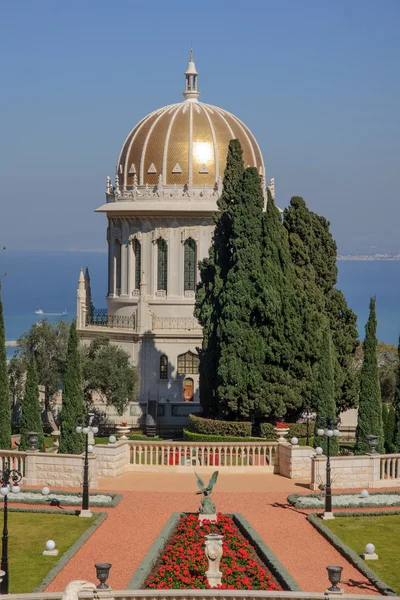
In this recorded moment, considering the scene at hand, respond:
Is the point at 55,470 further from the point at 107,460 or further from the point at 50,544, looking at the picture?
the point at 50,544

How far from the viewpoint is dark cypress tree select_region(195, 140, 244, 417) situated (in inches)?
2034

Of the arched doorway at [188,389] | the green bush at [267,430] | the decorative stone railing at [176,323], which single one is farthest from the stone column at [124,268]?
the green bush at [267,430]

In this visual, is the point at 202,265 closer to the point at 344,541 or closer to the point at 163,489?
the point at 163,489

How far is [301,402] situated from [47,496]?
51.6ft

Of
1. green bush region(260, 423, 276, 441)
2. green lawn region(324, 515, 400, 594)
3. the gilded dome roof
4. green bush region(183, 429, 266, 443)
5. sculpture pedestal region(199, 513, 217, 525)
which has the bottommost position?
green lawn region(324, 515, 400, 594)

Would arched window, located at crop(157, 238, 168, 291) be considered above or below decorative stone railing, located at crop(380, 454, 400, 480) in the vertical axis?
above

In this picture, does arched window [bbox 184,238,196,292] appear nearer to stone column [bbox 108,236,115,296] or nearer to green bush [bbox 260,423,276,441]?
stone column [bbox 108,236,115,296]

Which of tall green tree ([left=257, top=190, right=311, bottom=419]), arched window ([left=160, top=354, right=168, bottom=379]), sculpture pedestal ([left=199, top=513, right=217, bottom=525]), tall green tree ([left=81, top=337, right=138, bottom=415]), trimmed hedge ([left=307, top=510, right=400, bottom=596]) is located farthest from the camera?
arched window ([left=160, top=354, right=168, bottom=379])

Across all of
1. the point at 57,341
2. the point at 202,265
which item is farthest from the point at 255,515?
the point at 57,341

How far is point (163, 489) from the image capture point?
37656 mm

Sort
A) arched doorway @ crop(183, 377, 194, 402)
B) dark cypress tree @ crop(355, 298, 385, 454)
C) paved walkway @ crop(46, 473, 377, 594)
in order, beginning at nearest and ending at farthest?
paved walkway @ crop(46, 473, 377, 594), dark cypress tree @ crop(355, 298, 385, 454), arched doorway @ crop(183, 377, 194, 402)

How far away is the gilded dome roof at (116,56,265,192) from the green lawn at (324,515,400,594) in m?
40.3

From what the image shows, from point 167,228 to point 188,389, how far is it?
886 cm

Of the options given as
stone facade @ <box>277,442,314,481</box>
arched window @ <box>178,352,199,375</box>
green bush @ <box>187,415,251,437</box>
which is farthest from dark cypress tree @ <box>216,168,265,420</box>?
arched window @ <box>178,352,199,375</box>
